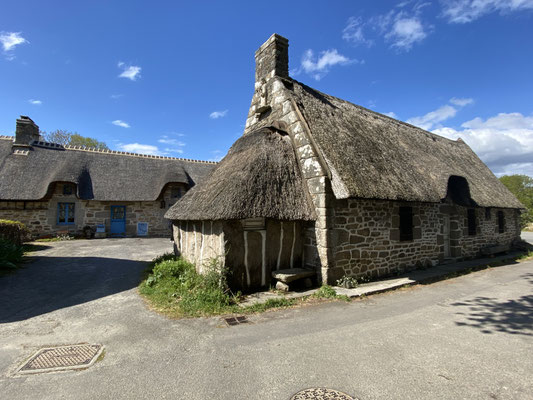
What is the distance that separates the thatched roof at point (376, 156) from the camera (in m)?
6.71

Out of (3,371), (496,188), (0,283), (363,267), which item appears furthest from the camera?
(496,188)

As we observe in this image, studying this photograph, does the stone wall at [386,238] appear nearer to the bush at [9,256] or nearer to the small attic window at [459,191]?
the small attic window at [459,191]

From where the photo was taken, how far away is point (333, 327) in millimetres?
4371

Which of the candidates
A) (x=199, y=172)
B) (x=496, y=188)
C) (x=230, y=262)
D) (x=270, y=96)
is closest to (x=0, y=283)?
(x=230, y=262)

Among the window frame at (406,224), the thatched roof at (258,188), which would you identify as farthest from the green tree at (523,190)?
the thatched roof at (258,188)

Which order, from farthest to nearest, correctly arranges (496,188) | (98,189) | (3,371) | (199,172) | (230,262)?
(199,172), (98,189), (496,188), (230,262), (3,371)

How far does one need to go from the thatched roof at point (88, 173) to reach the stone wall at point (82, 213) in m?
0.58

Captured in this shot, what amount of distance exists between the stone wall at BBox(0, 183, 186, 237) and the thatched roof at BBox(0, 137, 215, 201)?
0.58 m

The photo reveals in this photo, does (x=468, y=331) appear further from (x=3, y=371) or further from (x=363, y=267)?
(x=3, y=371)

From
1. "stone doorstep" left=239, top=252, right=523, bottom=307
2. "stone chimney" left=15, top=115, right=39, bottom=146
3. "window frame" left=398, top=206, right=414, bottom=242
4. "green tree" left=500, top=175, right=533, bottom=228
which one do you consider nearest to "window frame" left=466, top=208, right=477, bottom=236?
"stone doorstep" left=239, top=252, right=523, bottom=307

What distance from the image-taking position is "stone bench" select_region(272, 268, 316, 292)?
19.8 feet

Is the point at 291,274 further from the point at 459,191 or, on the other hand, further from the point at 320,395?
the point at 459,191

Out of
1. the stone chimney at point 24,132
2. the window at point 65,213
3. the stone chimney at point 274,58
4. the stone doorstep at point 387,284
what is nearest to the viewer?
the stone doorstep at point 387,284

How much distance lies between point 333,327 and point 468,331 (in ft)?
6.90
